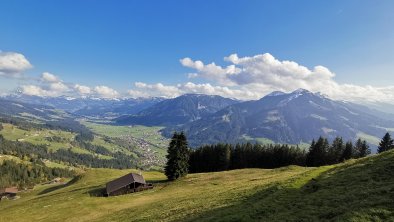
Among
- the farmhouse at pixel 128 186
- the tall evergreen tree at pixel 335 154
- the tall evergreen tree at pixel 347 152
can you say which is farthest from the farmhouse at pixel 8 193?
the tall evergreen tree at pixel 347 152

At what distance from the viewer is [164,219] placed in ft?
127

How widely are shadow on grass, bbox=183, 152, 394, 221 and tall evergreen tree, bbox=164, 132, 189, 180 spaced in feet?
190

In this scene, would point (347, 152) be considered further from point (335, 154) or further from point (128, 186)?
point (128, 186)

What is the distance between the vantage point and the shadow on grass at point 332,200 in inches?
908

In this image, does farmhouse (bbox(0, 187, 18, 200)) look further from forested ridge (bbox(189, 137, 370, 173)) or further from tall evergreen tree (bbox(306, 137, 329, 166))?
tall evergreen tree (bbox(306, 137, 329, 166))

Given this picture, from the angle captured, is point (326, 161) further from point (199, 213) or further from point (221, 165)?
point (199, 213)

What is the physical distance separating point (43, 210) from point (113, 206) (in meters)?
19.2

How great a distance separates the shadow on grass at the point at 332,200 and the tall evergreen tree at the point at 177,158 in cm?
5782

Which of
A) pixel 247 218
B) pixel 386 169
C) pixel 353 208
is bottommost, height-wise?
pixel 247 218

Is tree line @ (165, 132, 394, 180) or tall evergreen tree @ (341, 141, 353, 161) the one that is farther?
tall evergreen tree @ (341, 141, 353, 161)

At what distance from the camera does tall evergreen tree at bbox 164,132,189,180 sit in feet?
312

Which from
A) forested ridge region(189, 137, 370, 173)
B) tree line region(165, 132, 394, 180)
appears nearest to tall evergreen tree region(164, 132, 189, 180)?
tree line region(165, 132, 394, 180)

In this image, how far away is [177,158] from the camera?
317 ft

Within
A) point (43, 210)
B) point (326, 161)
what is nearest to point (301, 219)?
point (43, 210)
